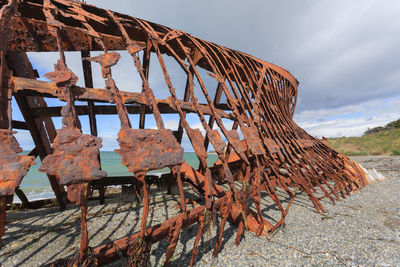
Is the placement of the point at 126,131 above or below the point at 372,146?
above

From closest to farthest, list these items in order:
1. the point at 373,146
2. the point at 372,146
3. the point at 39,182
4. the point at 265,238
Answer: the point at 265,238 < the point at 39,182 < the point at 373,146 < the point at 372,146

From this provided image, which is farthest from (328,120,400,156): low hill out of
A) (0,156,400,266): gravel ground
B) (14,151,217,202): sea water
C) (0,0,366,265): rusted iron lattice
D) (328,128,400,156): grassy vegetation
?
(0,156,400,266): gravel ground

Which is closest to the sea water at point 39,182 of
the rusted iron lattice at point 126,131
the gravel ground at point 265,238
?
the rusted iron lattice at point 126,131

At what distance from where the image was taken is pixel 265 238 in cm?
260

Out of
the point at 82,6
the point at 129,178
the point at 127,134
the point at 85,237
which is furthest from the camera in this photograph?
the point at 129,178

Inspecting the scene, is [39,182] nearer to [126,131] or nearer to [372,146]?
[126,131]

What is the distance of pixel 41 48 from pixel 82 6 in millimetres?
1076

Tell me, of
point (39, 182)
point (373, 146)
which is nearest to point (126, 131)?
point (39, 182)

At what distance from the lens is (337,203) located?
4.16 m

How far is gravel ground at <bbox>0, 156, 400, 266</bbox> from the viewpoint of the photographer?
2.19m

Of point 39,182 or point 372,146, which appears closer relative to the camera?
point 39,182

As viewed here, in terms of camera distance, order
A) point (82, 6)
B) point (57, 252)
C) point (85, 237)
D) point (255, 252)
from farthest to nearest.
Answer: point (82, 6) < point (57, 252) < point (255, 252) < point (85, 237)

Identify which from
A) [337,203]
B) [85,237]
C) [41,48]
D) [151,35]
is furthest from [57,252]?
[337,203]

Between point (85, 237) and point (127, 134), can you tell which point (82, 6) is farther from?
point (85, 237)
